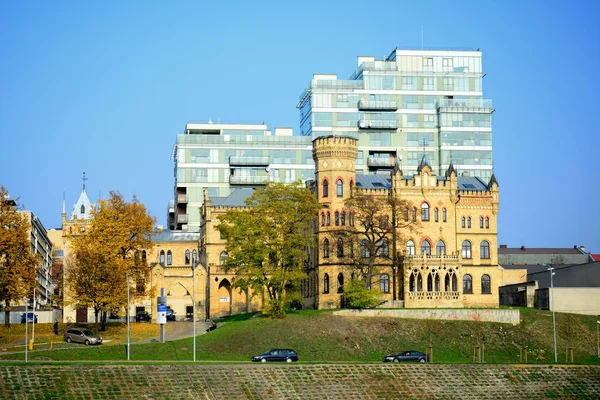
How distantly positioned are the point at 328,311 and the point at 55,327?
2629 centimetres

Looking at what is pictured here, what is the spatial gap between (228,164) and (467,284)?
5716cm

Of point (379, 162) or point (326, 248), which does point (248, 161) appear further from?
point (326, 248)

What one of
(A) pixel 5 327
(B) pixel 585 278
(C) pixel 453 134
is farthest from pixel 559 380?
(C) pixel 453 134

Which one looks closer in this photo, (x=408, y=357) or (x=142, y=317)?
(x=408, y=357)

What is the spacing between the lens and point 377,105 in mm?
168125

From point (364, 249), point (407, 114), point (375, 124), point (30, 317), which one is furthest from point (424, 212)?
point (407, 114)

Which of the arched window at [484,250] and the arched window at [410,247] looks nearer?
the arched window at [410,247]

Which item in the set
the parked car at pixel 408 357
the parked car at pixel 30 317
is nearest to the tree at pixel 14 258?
the parked car at pixel 30 317

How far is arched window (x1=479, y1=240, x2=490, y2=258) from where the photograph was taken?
118938mm

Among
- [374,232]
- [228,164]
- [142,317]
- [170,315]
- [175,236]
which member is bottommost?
[142,317]

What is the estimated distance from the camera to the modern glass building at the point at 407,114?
553ft

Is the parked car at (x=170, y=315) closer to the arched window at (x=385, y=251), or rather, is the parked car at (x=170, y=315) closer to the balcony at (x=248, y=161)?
the arched window at (x=385, y=251)

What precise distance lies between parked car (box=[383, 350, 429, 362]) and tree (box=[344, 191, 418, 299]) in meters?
19.8

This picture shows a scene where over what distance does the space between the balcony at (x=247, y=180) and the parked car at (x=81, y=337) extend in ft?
220
